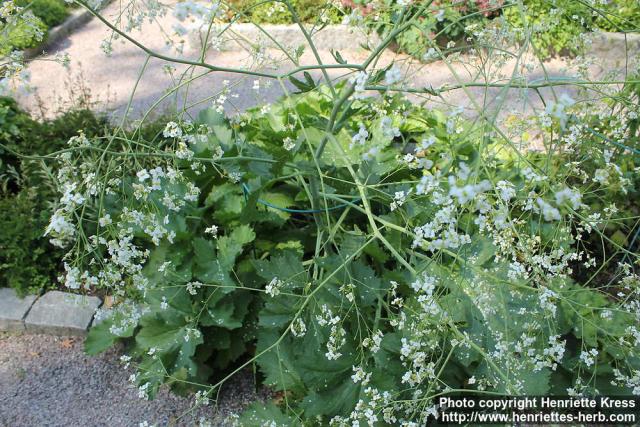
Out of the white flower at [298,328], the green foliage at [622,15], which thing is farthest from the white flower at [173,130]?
the green foliage at [622,15]

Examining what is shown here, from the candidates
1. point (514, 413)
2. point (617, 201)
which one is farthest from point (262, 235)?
point (617, 201)

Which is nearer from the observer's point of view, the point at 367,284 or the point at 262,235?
the point at 367,284

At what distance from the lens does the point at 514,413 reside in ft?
7.58

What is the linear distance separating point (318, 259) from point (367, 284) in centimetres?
21

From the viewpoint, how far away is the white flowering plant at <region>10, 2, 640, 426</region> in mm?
1823

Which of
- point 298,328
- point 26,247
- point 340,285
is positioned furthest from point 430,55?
point 26,247

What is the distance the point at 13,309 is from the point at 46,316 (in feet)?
0.60

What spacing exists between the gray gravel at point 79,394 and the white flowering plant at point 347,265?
12 cm

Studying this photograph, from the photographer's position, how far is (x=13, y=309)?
2.99 meters

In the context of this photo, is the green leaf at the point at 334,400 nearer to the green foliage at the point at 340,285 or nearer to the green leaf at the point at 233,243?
the green foliage at the point at 340,285

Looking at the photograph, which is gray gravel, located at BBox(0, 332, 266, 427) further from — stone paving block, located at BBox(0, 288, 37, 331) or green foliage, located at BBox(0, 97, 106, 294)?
green foliage, located at BBox(0, 97, 106, 294)

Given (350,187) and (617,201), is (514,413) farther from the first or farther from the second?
(617,201)

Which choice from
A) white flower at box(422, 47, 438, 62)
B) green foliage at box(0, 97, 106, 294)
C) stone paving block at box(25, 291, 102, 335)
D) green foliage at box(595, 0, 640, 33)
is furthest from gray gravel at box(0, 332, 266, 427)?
green foliage at box(595, 0, 640, 33)

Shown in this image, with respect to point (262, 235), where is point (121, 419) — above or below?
below
